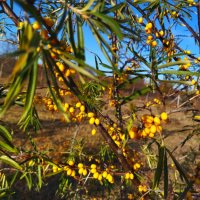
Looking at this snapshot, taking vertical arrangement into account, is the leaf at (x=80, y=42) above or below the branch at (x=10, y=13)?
below

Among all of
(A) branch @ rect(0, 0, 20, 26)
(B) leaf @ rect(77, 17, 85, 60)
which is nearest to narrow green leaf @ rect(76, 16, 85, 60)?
(B) leaf @ rect(77, 17, 85, 60)

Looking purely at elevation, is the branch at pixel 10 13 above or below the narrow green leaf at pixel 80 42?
above

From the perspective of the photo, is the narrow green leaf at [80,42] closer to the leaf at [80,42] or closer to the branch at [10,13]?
the leaf at [80,42]

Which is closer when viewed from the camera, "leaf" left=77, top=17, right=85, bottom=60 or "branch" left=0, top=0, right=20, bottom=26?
"leaf" left=77, top=17, right=85, bottom=60

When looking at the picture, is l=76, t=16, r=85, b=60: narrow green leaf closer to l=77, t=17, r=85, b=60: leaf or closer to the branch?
l=77, t=17, r=85, b=60: leaf

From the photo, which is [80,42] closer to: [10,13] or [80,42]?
[80,42]

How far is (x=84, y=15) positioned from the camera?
23.2 inches

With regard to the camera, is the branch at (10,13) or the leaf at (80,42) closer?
the leaf at (80,42)

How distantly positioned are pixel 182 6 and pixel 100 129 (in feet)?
3.57

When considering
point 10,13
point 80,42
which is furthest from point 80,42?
point 10,13

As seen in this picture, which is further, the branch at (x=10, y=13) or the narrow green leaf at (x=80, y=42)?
the branch at (x=10, y=13)

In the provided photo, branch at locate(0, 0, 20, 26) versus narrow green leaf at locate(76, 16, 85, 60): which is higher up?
branch at locate(0, 0, 20, 26)

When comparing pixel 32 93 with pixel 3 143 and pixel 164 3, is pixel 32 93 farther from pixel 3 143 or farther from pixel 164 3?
pixel 164 3

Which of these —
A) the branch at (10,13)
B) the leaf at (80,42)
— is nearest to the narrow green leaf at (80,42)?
the leaf at (80,42)
